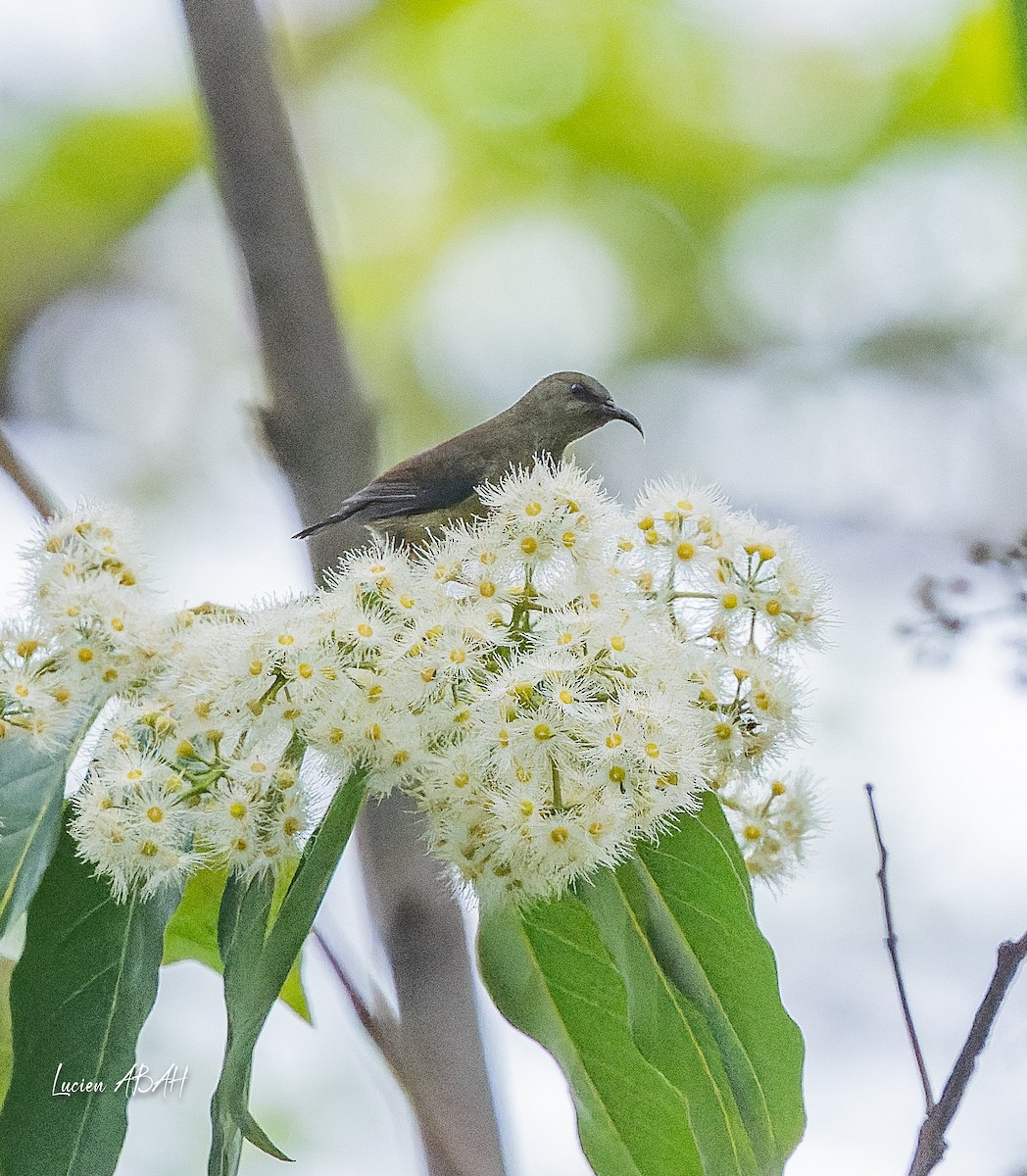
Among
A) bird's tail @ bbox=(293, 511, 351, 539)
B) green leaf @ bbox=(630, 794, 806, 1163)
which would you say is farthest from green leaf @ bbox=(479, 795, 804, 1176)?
bird's tail @ bbox=(293, 511, 351, 539)

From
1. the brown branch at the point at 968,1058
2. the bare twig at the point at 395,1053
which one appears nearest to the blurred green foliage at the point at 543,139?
the bare twig at the point at 395,1053

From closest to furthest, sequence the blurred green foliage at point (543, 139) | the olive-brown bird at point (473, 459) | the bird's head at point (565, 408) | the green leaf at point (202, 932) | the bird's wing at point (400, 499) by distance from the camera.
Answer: the green leaf at point (202, 932), the bird's wing at point (400, 499), the olive-brown bird at point (473, 459), the bird's head at point (565, 408), the blurred green foliage at point (543, 139)

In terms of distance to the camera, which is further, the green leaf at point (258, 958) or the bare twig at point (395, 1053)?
the bare twig at point (395, 1053)

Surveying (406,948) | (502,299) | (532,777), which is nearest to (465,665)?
(532,777)

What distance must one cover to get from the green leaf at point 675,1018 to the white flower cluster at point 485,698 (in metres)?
0.07

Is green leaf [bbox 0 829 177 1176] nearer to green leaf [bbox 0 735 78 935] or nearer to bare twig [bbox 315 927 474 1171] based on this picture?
green leaf [bbox 0 735 78 935]

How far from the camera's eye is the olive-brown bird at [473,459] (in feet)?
4.89

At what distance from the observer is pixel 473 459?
1706 mm

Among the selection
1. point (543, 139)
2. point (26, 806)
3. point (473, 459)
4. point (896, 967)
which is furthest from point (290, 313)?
point (543, 139)

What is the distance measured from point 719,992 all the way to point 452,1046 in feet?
0.92

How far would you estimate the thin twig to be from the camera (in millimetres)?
1011

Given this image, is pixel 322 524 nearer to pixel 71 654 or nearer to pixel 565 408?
pixel 71 654

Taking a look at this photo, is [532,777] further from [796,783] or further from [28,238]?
[28,238]
